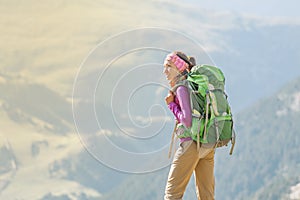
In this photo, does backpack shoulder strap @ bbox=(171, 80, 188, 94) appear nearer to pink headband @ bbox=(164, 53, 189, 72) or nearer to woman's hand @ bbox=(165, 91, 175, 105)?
woman's hand @ bbox=(165, 91, 175, 105)

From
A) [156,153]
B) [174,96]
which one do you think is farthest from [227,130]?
[156,153]

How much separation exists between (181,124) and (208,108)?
1.29 feet

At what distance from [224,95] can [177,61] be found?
747 millimetres

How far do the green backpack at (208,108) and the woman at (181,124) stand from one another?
0.32 ft

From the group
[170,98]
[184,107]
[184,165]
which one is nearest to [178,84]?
[170,98]

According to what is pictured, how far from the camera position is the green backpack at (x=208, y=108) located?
23.0 feet

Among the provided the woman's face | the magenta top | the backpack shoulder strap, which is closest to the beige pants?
the magenta top

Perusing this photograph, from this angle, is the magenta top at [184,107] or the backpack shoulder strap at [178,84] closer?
the magenta top at [184,107]

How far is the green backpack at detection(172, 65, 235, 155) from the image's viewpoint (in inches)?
276

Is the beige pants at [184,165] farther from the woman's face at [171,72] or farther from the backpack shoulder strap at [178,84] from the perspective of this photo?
the woman's face at [171,72]

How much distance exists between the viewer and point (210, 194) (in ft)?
25.1

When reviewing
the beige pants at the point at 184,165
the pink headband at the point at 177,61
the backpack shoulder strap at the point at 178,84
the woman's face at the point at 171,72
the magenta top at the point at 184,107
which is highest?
the pink headband at the point at 177,61

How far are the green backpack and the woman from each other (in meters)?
0.10

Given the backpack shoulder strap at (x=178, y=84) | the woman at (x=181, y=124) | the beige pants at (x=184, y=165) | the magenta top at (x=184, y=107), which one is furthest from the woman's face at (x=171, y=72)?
the beige pants at (x=184, y=165)
